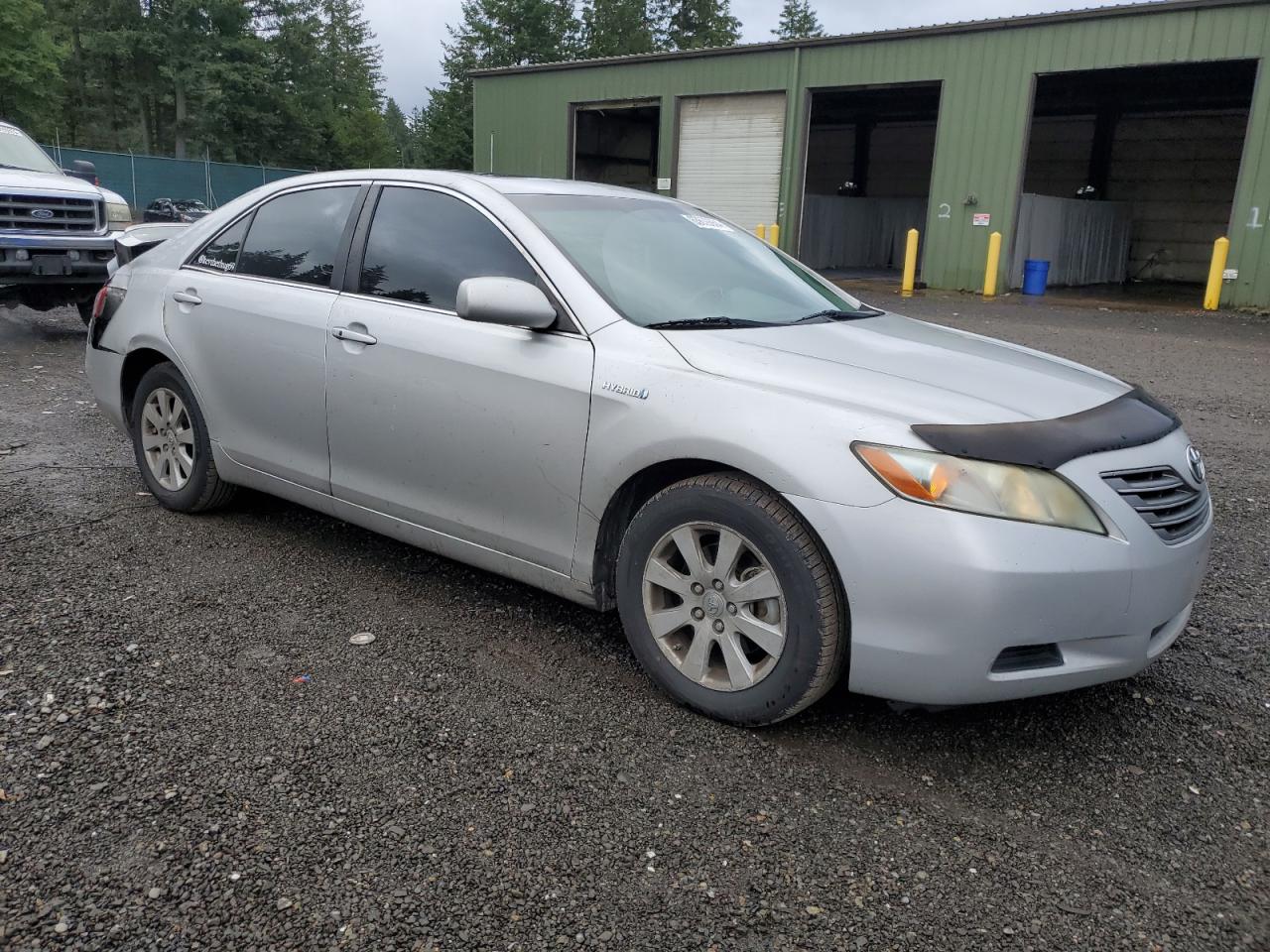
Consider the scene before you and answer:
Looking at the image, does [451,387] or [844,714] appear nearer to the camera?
[844,714]

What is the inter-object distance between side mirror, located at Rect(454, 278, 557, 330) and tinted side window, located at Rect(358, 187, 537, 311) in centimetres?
20

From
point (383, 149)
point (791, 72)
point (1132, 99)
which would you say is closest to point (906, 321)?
point (791, 72)

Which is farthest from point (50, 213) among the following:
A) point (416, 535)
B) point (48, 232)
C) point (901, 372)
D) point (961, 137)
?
point (961, 137)

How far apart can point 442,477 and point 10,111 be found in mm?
57061

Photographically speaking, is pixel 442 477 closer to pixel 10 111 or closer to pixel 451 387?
pixel 451 387

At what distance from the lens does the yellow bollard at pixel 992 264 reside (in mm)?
20078

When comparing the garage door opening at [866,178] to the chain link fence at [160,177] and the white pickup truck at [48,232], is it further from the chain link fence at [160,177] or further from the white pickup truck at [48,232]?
the chain link fence at [160,177]

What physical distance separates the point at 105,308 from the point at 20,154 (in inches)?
305

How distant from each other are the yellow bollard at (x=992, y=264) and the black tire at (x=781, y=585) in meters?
18.7

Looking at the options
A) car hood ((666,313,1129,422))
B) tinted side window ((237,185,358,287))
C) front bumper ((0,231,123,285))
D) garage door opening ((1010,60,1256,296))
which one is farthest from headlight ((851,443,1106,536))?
garage door opening ((1010,60,1256,296))

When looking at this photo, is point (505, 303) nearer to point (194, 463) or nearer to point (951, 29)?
point (194, 463)

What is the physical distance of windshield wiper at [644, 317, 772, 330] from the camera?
11.1ft

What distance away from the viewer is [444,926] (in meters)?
2.22

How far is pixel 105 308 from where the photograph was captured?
513 cm
